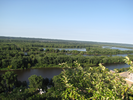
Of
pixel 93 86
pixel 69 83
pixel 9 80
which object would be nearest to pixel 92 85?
pixel 93 86

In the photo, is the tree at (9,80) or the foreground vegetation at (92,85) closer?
the foreground vegetation at (92,85)

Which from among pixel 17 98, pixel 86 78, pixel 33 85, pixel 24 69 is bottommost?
pixel 24 69

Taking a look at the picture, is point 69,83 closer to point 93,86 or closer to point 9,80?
point 93,86

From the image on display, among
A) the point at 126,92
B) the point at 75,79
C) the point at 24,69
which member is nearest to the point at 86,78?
the point at 75,79

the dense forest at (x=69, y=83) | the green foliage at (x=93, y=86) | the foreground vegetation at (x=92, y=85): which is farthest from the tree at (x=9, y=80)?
the green foliage at (x=93, y=86)

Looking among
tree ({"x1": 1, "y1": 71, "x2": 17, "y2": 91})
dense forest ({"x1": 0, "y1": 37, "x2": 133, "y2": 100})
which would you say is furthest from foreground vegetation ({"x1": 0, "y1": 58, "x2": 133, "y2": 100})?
tree ({"x1": 1, "y1": 71, "x2": 17, "y2": 91})

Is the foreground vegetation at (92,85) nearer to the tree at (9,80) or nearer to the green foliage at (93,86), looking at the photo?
the green foliage at (93,86)

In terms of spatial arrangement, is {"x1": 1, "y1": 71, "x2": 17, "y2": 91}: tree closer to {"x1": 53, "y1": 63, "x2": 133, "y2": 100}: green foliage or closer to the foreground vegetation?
the foreground vegetation

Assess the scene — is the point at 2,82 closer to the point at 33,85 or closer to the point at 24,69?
the point at 33,85

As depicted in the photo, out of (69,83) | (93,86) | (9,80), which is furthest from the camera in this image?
(9,80)

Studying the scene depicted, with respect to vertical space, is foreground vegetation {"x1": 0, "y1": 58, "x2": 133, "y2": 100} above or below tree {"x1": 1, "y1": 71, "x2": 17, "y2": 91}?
above

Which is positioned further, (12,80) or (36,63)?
(36,63)
